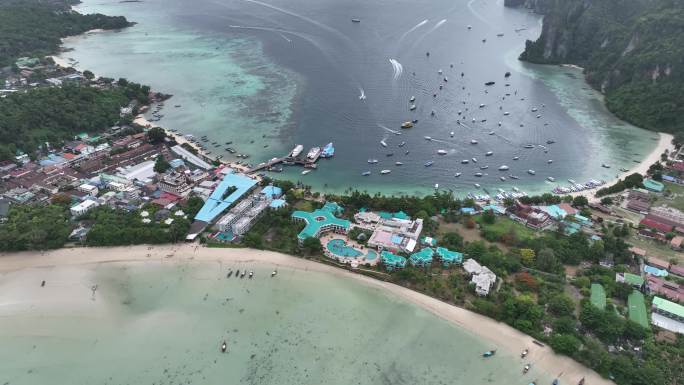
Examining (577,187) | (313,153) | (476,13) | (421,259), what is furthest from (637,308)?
(476,13)

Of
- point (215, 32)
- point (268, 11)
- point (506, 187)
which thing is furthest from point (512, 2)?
point (506, 187)

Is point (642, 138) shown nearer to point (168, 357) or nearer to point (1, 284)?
point (168, 357)

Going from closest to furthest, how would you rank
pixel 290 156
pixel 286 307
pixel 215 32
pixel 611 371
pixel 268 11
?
1. pixel 611 371
2. pixel 286 307
3. pixel 290 156
4. pixel 215 32
5. pixel 268 11

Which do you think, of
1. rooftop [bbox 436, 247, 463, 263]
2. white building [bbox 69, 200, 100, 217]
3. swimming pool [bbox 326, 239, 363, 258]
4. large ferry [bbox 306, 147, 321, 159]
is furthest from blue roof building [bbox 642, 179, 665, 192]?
white building [bbox 69, 200, 100, 217]

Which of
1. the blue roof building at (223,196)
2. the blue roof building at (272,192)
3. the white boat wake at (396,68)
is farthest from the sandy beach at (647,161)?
the white boat wake at (396,68)

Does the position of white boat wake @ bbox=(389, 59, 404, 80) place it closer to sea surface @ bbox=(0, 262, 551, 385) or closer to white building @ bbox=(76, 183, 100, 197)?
white building @ bbox=(76, 183, 100, 197)

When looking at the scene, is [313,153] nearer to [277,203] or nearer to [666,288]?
[277,203]
